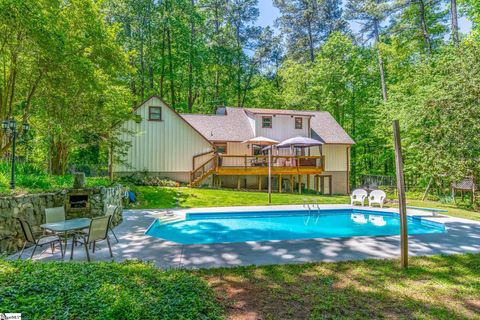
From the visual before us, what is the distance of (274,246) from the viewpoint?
253 inches

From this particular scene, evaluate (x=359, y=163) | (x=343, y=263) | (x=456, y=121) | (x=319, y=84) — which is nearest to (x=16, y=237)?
(x=343, y=263)

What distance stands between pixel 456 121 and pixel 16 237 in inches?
673

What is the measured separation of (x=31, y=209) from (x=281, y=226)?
7.46 metres

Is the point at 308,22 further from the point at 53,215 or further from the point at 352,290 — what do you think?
the point at 352,290

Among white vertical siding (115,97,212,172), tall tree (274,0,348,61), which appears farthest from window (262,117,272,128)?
tall tree (274,0,348,61)

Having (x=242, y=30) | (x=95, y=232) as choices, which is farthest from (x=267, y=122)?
(x=95, y=232)

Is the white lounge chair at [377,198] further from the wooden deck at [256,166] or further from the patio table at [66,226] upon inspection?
A: the patio table at [66,226]

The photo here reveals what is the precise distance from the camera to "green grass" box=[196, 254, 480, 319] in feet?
11.2

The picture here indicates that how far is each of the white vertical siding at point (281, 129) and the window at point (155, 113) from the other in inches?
280

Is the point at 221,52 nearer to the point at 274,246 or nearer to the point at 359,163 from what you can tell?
the point at 359,163

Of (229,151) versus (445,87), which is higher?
(445,87)

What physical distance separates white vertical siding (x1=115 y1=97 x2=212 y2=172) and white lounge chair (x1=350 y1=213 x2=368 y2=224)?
10553 millimetres

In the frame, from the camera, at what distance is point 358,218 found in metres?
11.5

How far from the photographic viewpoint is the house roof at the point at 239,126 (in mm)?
20181
